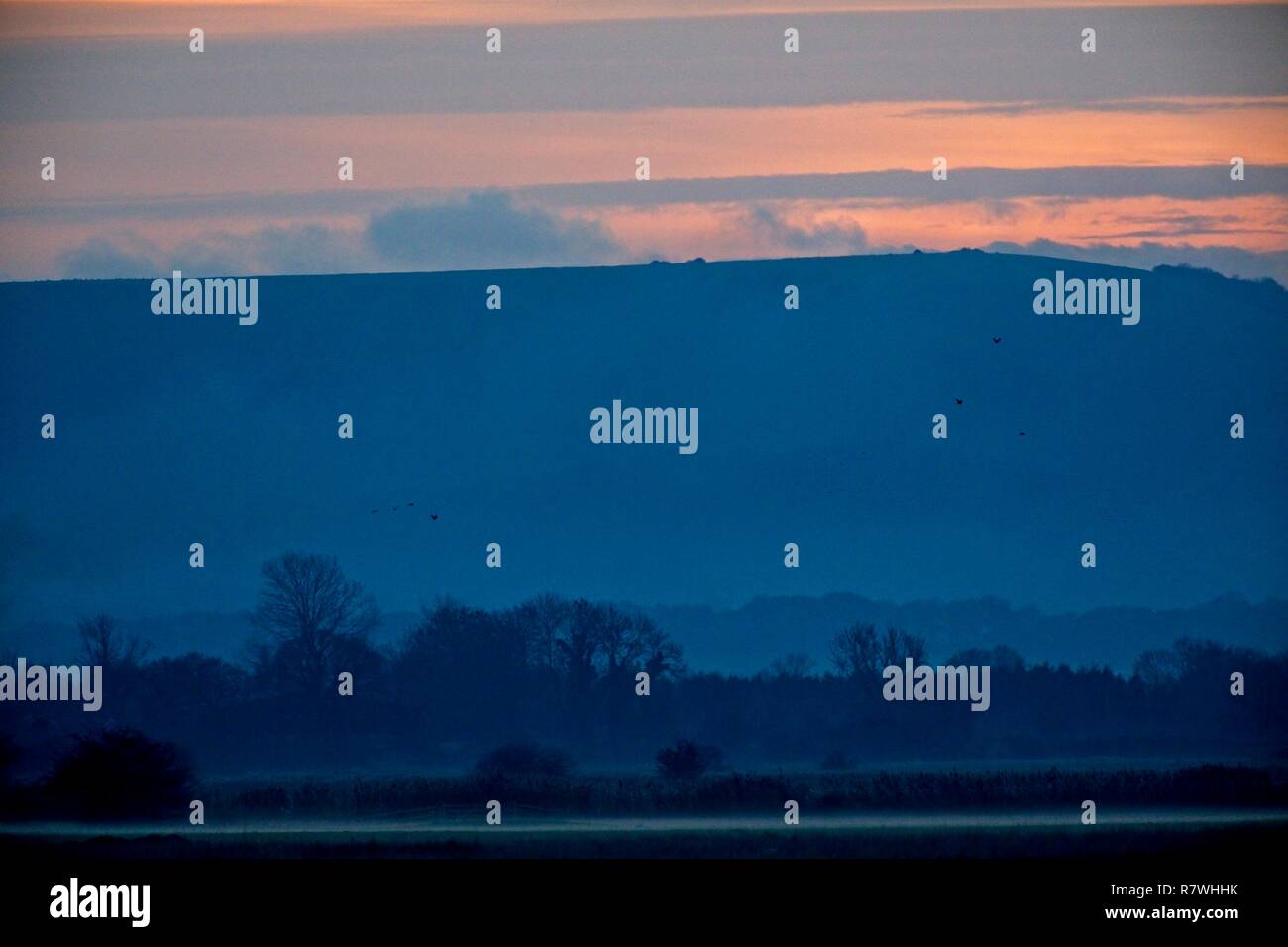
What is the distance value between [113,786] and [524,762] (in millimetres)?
7357

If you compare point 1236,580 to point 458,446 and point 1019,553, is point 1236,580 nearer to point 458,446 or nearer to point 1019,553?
point 1019,553

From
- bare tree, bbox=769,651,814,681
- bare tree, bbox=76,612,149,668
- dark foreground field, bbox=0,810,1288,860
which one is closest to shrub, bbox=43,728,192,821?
dark foreground field, bbox=0,810,1288,860

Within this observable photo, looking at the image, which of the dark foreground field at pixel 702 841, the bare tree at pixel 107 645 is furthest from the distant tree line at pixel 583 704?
the dark foreground field at pixel 702 841

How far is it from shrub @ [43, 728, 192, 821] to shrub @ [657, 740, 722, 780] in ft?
19.8

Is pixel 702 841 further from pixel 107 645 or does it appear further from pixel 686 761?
pixel 107 645

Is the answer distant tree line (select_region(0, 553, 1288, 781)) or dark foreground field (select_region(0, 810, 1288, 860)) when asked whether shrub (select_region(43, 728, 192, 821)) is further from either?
distant tree line (select_region(0, 553, 1288, 781))

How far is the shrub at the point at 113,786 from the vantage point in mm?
13766

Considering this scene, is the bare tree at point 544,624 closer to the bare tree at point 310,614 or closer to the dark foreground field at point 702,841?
the bare tree at point 310,614

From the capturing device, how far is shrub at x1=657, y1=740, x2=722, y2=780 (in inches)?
741

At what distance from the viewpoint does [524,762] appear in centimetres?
2048

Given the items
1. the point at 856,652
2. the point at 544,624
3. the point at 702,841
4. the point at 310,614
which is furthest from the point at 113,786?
the point at 856,652
